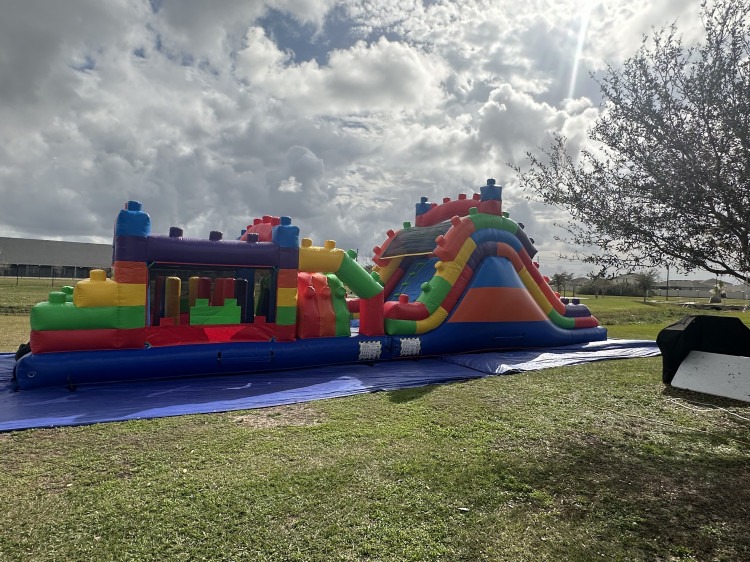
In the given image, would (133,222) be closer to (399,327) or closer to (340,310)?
(340,310)

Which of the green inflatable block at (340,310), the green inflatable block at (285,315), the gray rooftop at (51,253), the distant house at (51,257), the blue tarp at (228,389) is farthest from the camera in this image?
the gray rooftop at (51,253)

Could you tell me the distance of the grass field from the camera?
2602 millimetres

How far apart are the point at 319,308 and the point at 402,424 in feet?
11.9

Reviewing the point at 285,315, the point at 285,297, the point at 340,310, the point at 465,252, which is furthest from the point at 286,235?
the point at 465,252

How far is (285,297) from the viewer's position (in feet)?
25.0

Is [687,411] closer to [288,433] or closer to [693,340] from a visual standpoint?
[693,340]

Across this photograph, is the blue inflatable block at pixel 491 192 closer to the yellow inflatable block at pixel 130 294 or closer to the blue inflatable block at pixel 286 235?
the blue inflatable block at pixel 286 235

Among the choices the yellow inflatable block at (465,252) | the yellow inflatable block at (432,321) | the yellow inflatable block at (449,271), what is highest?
the yellow inflatable block at (465,252)

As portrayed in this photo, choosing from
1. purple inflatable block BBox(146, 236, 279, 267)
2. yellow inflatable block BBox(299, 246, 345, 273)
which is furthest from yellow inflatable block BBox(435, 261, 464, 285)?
purple inflatable block BBox(146, 236, 279, 267)

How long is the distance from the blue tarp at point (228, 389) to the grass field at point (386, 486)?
14.8 inches

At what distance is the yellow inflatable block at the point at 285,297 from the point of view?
758cm

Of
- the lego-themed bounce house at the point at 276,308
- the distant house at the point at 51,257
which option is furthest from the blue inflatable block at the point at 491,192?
the distant house at the point at 51,257

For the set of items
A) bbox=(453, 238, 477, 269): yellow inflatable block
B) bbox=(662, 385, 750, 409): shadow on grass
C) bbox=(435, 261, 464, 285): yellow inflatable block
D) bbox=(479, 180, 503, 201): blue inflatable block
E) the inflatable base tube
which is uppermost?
bbox=(479, 180, 503, 201): blue inflatable block

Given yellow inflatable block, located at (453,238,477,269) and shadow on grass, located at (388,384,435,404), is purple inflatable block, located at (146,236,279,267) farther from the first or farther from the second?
yellow inflatable block, located at (453,238,477,269)
